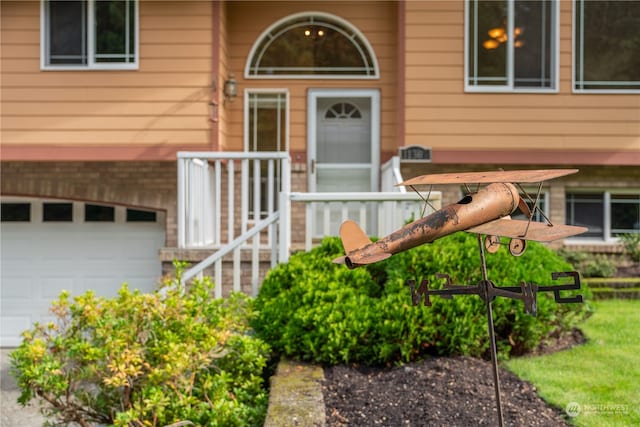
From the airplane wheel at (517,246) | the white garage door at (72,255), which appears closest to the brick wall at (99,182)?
the white garage door at (72,255)

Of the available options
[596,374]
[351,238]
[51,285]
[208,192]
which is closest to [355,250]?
[351,238]

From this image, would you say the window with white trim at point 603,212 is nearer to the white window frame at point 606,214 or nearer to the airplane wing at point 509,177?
the white window frame at point 606,214

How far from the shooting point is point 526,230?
205 centimetres

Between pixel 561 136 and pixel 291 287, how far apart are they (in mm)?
4774

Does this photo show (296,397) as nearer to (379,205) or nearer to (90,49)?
(379,205)

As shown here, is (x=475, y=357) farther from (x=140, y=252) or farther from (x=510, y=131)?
(x=140, y=252)

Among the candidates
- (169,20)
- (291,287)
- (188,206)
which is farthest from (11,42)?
(291,287)

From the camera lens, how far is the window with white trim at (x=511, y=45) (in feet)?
26.1

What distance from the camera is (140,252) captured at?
8.44 metres

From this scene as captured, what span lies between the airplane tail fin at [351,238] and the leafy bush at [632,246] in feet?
22.6

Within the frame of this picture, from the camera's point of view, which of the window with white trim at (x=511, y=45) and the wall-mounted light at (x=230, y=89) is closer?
the window with white trim at (x=511, y=45)

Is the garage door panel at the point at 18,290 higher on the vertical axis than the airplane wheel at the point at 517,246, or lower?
lower

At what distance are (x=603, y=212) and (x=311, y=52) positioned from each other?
458 centimetres

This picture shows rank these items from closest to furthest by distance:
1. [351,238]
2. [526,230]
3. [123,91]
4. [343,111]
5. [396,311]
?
[526,230] → [351,238] → [396,311] → [123,91] → [343,111]
